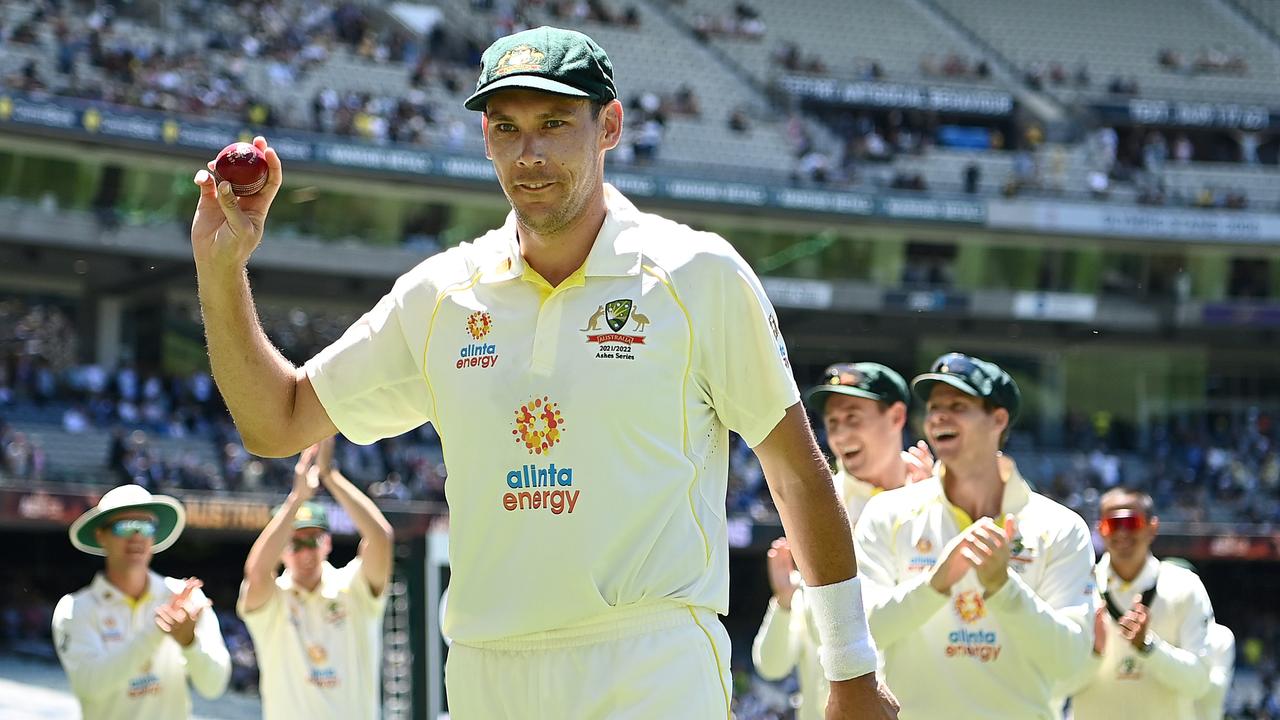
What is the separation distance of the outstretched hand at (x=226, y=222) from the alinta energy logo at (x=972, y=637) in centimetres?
316

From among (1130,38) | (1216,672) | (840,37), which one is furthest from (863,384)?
(1130,38)

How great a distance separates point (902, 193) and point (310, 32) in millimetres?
14252

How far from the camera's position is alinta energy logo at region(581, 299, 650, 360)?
3041 mm

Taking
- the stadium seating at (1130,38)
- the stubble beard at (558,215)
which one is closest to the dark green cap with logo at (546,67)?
the stubble beard at (558,215)

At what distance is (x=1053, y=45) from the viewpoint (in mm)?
45844

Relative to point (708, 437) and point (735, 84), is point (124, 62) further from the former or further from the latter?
point (708, 437)

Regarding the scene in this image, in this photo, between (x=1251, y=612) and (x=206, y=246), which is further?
(x=1251, y=612)

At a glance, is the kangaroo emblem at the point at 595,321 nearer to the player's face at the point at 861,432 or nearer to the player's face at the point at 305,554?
the player's face at the point at 861,432

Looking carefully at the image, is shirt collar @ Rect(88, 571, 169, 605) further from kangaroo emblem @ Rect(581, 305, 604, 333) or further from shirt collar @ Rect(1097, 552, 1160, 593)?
kangaroo emblem @ Rect(581, 305, 604, 333)

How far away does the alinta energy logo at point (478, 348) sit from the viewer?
3.11m

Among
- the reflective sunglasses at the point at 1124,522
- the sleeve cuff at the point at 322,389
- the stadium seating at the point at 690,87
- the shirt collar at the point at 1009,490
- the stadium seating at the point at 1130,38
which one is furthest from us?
the stadium seating at the point at 1130,38

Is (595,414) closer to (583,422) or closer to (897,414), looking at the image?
(583,422)

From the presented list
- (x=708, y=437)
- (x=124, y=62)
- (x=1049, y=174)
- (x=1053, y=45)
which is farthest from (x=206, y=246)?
(x=1053, y=45)

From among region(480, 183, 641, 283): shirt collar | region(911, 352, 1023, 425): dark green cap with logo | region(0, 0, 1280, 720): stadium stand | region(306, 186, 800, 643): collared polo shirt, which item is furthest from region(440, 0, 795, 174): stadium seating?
region(306, 186, 800, 643): collared polo shirt
